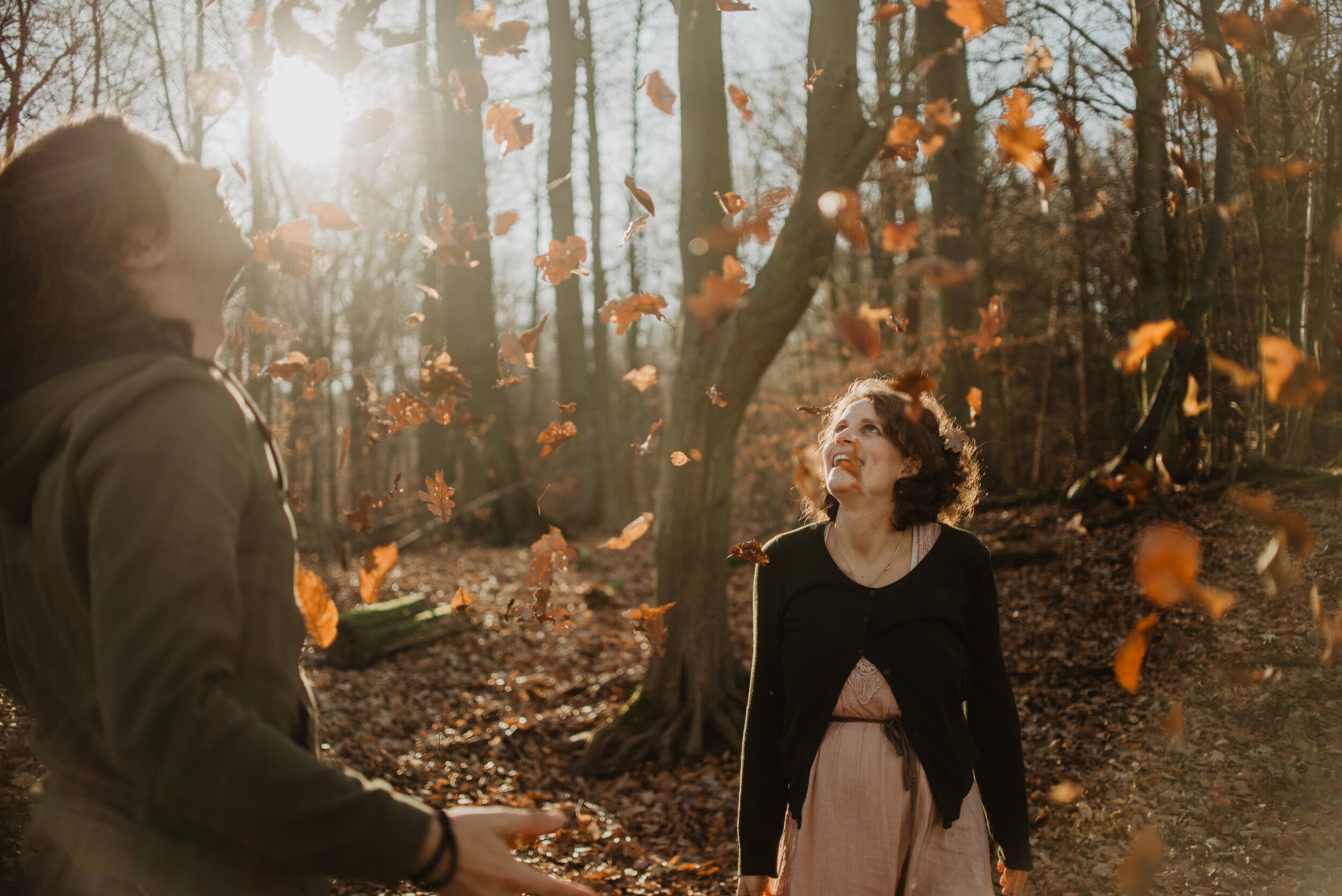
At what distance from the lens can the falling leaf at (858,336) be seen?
231 centimetres

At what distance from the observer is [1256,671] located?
538 cm

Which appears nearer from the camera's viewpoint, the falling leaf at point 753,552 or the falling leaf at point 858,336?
the falling leaf at point 858,336

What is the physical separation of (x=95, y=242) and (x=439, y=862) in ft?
3.32

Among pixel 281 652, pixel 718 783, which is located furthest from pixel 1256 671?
pixel 281 652

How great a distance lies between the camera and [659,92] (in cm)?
376

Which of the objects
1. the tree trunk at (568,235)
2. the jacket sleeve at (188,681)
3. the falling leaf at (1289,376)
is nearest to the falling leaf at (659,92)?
the falling leaf at (1289,376)

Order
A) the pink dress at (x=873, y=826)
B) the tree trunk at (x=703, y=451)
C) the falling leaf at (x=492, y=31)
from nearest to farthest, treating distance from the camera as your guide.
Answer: the pink dress at (x=873, y=826) → the falling leaf at (x=492, y=31) → the tree trunk at (x=703, y=451)

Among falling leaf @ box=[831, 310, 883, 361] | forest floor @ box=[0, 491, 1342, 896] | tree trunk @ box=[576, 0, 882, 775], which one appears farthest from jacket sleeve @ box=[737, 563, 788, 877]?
tree trunk @ box=[576, 0, 882, 775]

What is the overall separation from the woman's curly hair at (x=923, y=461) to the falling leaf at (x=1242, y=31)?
56.9 inches

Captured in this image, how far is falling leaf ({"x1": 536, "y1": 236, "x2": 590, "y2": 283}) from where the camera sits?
144 inches

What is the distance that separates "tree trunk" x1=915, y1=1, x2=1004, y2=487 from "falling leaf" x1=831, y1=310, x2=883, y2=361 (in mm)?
7509

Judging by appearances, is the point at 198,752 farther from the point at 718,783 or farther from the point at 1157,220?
the point at 1157,220

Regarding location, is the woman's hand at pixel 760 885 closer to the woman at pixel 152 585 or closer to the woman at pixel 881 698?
the woman at pixel 881 698

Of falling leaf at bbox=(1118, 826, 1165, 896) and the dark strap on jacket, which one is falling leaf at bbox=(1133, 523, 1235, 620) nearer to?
the dark strap on jacket
